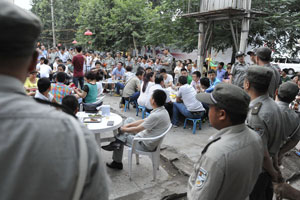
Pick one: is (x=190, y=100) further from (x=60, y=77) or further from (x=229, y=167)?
(x=229, y=167)

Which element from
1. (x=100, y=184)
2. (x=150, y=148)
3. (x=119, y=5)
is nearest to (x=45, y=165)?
(x=100, y=184)

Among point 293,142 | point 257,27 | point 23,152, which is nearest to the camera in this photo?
point 23,152

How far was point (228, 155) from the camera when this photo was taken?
137 centimetres

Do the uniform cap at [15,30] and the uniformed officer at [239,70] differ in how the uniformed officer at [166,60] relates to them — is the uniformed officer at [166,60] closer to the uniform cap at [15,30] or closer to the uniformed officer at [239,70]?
the uniformed officer at [239,70]

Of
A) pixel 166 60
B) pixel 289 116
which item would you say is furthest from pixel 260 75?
pixel 166 60

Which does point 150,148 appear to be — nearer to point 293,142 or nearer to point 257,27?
point 293,142

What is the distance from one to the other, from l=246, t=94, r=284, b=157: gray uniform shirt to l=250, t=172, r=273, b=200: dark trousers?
29 cm

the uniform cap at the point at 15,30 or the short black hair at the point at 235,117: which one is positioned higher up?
the uniform cap at the point at 15,30

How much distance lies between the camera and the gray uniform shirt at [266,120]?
201 cm

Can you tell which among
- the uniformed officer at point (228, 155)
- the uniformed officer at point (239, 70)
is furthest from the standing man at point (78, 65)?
the uniformed officer at point (228, 155)

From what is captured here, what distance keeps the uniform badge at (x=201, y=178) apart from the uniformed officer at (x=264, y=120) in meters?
0.82

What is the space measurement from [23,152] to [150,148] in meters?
2.79

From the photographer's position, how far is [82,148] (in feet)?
2.19

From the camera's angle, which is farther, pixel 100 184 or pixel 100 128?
pixel 100 128
